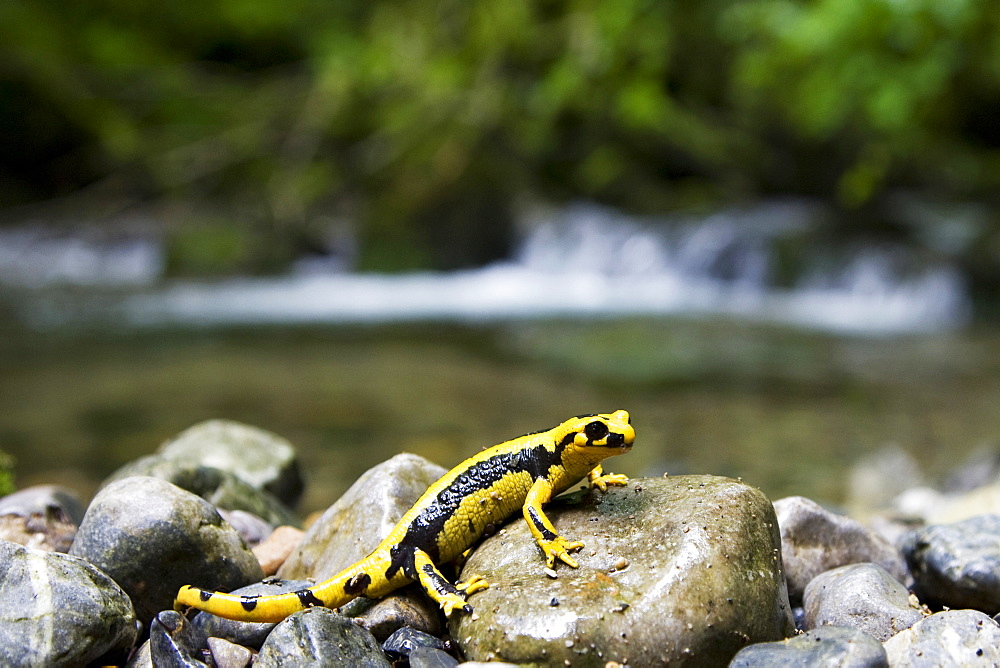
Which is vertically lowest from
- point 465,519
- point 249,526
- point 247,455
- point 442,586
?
point 247,455

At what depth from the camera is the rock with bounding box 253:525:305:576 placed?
3432mm

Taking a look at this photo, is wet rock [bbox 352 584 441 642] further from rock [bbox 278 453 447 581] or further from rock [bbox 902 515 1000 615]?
rock [bbox 902 515 1000 615]

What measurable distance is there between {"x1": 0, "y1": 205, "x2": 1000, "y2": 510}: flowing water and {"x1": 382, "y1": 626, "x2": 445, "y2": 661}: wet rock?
11.7 ft

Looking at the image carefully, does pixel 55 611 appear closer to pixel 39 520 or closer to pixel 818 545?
pixel 39 520

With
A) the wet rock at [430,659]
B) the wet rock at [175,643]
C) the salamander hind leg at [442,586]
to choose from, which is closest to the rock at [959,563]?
the salamander hind leg at [442,586]

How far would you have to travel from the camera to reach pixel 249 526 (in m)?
3.86

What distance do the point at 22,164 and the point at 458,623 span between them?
81.8 feet

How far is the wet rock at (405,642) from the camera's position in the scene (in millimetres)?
2613

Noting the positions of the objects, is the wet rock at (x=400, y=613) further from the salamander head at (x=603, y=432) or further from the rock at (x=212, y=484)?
the rock at (x=212, y=484)

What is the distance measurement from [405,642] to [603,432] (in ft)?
3.05

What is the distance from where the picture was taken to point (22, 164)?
2298 cm

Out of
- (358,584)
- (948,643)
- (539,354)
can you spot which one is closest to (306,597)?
(358,584)

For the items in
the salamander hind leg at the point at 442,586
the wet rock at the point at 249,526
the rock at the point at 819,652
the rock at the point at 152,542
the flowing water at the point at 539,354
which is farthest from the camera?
the flowing water at the point at 539,354

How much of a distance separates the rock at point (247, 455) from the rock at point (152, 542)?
184 centimetres
